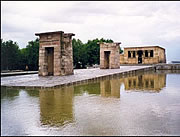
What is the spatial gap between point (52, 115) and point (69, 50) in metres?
11.3

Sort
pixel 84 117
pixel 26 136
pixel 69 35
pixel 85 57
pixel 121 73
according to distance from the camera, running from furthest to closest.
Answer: pixel 85 57, pixel 121 73, pixel 69 35, pixel 84 117, pixel 26 136

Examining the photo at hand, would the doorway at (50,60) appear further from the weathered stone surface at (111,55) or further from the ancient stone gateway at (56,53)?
the weathered stone surface at (111,55)

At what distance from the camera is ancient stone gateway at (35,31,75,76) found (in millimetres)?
15797

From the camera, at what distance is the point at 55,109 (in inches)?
244

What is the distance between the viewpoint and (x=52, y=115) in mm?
5586

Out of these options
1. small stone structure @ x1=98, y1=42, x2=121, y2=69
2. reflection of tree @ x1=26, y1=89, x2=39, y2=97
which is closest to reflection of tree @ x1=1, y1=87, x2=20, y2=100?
reflection of tree @ x1=26, y1=89, x2=39, y2=97

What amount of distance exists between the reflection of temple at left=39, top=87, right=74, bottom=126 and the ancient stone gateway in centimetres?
730

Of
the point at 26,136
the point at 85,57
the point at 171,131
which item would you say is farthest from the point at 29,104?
the point at 85,57

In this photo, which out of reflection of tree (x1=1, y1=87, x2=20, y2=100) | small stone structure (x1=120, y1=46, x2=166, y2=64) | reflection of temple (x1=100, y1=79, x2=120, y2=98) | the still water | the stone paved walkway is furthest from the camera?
small stone structure (x1=120, y1=46, x2=166, y2=64)

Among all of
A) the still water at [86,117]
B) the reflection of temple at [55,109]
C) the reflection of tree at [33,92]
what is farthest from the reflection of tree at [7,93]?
the reflection of temple at [55,109]

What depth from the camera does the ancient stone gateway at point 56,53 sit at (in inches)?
622

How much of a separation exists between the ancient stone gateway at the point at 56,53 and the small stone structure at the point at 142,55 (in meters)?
26.8

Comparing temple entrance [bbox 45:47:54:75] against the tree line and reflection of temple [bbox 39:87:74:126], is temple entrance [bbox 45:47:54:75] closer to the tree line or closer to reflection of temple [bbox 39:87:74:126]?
reflection of temple [bbox 39:87:74:126]

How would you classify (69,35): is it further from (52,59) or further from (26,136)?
(26,136)
